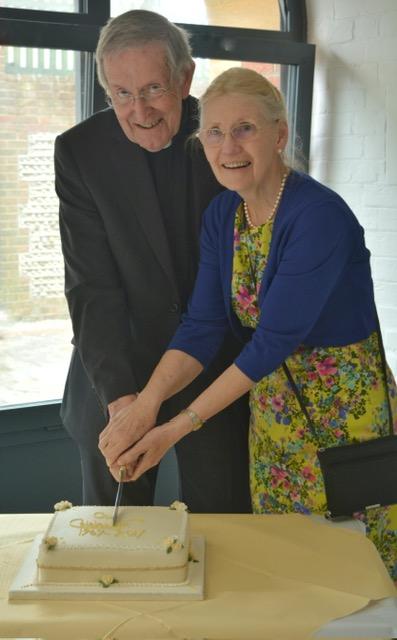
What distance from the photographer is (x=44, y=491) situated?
316 cm

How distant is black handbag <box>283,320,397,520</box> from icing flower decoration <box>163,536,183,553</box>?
0.41 m

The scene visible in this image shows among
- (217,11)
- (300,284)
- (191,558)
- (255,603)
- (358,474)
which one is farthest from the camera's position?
(217,11)

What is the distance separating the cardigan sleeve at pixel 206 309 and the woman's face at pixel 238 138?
0.19 m

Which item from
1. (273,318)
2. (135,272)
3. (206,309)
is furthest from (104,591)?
(135,272)

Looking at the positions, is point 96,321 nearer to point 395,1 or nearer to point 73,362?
point 73,362

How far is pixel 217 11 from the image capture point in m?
3.39

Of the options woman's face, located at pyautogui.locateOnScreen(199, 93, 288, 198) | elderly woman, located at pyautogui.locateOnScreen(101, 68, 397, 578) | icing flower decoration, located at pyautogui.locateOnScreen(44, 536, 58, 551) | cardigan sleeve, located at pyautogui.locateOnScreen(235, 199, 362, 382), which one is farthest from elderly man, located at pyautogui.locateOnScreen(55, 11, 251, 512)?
icing flower decoration, located at pyautogui.locateOnScreen(44, 536, 58, 551)

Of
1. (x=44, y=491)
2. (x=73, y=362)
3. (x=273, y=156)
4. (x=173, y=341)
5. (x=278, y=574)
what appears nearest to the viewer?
(x=278, y=574)

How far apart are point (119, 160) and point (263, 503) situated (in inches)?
33.1

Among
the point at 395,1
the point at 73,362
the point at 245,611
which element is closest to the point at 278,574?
the point at 245,611

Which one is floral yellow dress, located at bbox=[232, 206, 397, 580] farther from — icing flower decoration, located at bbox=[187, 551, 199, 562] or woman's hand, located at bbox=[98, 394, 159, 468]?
icing flower decoration, located at bbox=[187, 551, 199, 562]

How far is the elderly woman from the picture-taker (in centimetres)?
169

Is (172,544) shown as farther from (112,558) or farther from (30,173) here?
(30,173)

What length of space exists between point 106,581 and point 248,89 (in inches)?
37.1
